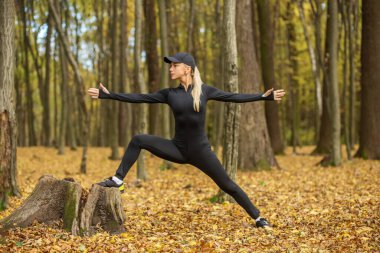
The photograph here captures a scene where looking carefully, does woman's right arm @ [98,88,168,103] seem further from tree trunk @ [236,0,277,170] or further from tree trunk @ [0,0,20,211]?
tree trunk @ [236,0,277,170]

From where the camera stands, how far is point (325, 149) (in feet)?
62.7

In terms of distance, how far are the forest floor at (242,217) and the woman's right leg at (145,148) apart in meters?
0.91

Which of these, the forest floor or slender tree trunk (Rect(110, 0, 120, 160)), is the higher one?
slender tree trunk (Rect(110, 0, 120, 160))

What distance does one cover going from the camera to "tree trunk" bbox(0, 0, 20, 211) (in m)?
7.99

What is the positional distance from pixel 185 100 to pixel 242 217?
8.06ft

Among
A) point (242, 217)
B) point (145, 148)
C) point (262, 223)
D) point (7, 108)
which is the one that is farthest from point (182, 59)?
point (7, 108)

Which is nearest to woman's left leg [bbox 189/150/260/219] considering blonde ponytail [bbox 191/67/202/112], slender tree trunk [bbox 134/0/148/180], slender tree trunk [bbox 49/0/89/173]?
blonde ponytail [bbox 191/67/202/112]

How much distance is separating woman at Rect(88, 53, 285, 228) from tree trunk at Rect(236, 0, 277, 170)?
7.05 metres

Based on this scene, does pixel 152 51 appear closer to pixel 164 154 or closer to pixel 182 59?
pixel 182 59

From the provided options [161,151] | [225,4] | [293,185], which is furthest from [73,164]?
[161,151]

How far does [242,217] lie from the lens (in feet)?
24.9

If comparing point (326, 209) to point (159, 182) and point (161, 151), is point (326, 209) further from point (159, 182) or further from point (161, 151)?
point (159, 182)

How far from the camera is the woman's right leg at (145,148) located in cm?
627

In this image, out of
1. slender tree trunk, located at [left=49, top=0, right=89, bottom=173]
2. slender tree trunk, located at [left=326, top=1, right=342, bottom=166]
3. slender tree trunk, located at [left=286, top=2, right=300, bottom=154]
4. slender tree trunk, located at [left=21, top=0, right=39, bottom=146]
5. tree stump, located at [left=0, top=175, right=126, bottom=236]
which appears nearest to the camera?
tree stump, located at [left=0, top=175, right=126, bottom=236]
